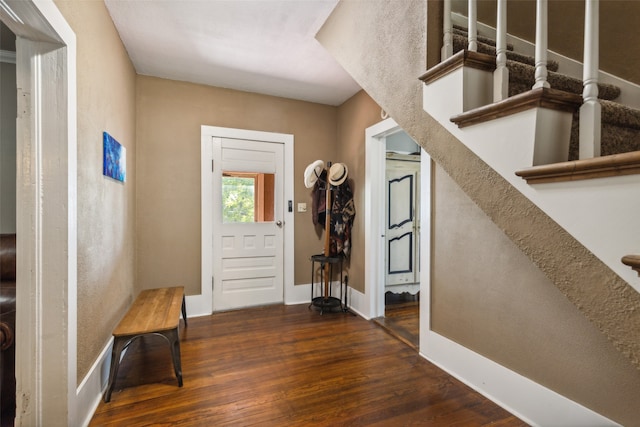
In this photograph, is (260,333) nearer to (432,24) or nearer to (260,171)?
(260,171)

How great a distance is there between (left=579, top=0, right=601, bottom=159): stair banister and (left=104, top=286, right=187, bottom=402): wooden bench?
2.12 metres

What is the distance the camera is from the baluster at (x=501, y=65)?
98 cm

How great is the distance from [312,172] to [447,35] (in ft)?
6.95

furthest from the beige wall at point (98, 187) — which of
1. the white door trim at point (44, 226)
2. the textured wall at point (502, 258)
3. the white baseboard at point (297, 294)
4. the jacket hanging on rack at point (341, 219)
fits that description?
the jacket hanging on rack at point (341, 219)

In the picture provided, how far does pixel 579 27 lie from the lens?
180cm

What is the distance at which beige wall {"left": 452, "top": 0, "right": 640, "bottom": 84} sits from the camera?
1565 mm

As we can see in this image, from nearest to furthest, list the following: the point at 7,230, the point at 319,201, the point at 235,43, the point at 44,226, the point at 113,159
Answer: the point at 44,226
the point at 113,159
the point at 7,230
the point at 235,43
the point at 319,201

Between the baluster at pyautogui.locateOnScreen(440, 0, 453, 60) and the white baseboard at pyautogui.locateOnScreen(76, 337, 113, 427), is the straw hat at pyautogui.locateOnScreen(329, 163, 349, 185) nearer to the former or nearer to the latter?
the baluster at pyautogui.locateOnScreen(440, 0, 453, 60)

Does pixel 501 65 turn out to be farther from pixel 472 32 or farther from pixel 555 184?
pixel 555 184

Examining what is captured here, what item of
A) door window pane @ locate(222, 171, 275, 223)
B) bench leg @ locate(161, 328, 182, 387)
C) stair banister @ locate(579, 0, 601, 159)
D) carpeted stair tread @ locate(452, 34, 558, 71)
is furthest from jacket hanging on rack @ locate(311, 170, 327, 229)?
stair banister @ locate(579, 0, 601, 159)

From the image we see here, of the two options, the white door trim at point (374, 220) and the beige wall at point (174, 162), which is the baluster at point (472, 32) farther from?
the beige wall at point (174, 162)

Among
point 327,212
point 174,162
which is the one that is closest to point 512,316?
point 327,212

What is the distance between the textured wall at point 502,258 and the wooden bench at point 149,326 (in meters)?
1.81

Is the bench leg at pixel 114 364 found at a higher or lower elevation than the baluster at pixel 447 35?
lower
